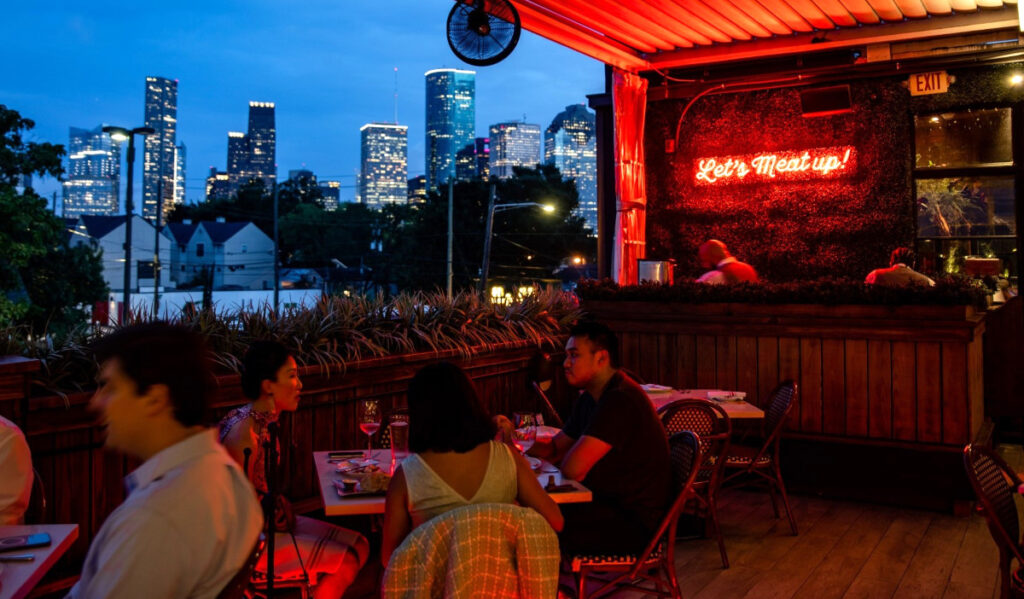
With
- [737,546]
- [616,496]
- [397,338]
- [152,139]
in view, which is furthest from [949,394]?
[152,139]

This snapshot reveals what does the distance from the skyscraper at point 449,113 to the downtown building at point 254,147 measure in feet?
144

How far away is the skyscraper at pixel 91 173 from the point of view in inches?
4466

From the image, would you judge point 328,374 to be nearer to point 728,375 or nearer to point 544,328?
point 544,328

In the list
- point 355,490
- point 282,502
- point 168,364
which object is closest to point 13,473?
point 282,502

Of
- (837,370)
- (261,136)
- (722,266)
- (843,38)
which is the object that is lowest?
(837,370)

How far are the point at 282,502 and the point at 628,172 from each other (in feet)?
23.7

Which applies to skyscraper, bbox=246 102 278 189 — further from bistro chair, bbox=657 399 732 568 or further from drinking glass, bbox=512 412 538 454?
drinking glass, bbox=512 412 538 454

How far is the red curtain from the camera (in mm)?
9328

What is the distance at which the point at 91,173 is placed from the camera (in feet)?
401

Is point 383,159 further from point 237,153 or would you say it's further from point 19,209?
point 19,209

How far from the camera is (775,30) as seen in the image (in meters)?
8.22

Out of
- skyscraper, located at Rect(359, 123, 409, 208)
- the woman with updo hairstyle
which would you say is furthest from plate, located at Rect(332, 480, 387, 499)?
skyscraper, located at Rect(359, 123, 409, 208)

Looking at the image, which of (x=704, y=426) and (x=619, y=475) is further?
(x=704, y=426)

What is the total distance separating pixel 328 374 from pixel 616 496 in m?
2.03
